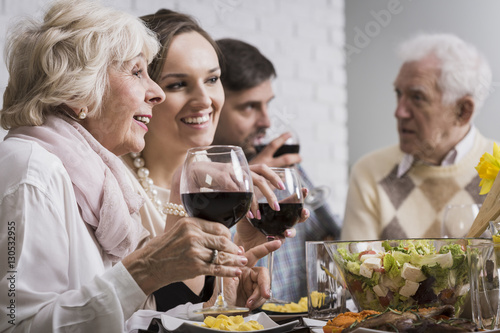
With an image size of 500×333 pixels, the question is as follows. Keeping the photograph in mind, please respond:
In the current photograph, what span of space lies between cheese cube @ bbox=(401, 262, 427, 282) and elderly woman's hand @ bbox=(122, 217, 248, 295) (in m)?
0.25

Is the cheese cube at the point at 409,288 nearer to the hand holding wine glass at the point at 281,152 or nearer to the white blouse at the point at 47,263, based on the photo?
the white blouse at the point at 47,263

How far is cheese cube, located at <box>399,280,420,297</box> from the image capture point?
0.88 metres

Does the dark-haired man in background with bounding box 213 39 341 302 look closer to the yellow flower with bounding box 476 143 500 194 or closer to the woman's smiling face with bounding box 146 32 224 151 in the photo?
the woman's smiling face with bounding box 146 32 224 151

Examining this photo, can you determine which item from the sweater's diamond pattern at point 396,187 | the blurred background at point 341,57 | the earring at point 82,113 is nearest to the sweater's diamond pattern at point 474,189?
the sweater's diamond pattern at point 396,187

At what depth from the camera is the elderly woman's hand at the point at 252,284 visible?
113 cm

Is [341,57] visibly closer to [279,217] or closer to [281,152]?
[281,152]

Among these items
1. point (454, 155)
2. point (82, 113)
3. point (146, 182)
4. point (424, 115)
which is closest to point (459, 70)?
point (424, 115)

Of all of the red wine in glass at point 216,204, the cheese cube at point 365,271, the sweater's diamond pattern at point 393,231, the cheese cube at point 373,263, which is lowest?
the sweater's diamond pattern at point 393,231

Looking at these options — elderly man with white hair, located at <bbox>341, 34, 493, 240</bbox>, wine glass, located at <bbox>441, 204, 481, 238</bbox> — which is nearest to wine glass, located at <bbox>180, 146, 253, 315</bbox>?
wine glass, located at <bbox>441, 204, 481, 238</bbox>

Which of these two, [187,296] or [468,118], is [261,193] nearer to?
[187,296]

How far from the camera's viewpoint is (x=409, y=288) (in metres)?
0.88

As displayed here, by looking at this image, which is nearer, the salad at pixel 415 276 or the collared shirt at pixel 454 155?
the salad at pixel 415 276

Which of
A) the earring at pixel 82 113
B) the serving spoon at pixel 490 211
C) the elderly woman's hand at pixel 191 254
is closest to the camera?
the elderly woman's hand at pixel 191 254

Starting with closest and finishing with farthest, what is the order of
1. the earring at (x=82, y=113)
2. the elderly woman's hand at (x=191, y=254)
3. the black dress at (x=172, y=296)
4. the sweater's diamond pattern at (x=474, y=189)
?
the elderly woman's hand at (x=191, y=254) < the earring at (x=82, y=113) < the black dress at (x=172, y=296) < the sweater's diamond pattern at (x=474, y=189)
